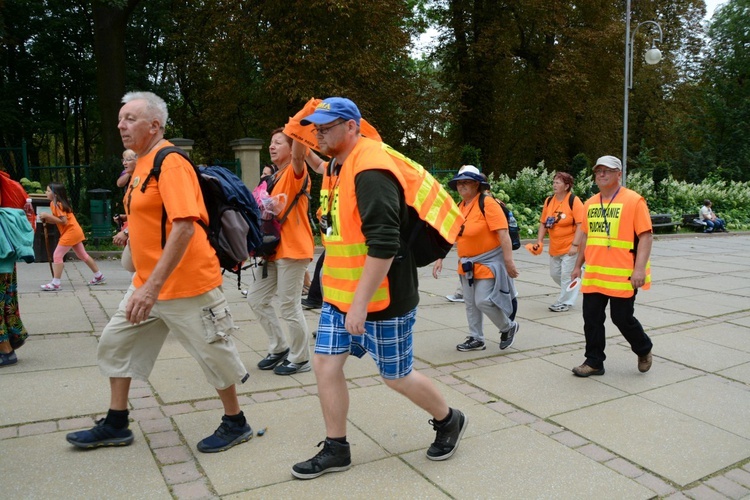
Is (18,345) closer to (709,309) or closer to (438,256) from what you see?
(438,256)

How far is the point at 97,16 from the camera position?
17.3m

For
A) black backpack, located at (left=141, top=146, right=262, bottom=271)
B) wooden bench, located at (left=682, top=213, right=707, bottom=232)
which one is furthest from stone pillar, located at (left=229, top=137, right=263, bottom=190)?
wooden bench, located at (left=682, top=213, right=707, bottom=232)

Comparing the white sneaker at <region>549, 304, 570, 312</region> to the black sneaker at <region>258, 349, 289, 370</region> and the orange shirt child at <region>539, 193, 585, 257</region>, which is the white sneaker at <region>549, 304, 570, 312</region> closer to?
the orange shirt child at <region>539, 193, 585, 257</region>

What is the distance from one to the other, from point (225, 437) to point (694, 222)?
2096cm

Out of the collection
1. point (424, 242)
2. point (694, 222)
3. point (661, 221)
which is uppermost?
point (424, 242)

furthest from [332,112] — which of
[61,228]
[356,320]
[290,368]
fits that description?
[61,228]

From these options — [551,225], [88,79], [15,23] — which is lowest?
[551,225]

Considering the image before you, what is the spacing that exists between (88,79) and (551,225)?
20.9 metres

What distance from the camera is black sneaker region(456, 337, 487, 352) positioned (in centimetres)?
602

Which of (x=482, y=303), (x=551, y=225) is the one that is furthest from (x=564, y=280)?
(x=482, y=303)

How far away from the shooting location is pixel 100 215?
12602 millimetres

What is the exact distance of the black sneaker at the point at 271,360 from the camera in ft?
17.2

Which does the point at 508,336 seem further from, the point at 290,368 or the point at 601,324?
the point at 290,368

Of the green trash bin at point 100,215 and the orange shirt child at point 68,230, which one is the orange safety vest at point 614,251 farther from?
the green trash bin at point 100,215
